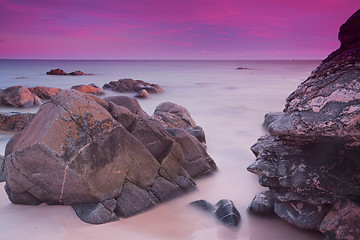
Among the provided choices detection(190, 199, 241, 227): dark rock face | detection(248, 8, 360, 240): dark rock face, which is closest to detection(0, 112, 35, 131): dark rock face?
detection(190, 199, 241, 227): dark rock face

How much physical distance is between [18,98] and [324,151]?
1714cm

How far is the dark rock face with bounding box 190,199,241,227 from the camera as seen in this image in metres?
5.43

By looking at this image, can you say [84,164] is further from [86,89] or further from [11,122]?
[86,89]

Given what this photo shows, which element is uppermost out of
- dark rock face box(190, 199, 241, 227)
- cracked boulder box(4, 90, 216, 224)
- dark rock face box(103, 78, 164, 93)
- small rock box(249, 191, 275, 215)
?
cracked boulder box(4, 90, 216, 224)

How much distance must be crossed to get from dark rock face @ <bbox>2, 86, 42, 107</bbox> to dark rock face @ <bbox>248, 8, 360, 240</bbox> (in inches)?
629

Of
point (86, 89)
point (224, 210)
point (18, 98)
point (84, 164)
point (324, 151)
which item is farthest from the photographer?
point (86, 89)

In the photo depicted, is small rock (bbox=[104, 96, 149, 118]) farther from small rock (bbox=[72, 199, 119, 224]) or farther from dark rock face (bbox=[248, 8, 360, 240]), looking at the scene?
dark rock face (bbox=[248, 8, 360, 240])

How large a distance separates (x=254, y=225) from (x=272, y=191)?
70 centimetres

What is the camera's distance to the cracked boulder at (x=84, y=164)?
5.21 m

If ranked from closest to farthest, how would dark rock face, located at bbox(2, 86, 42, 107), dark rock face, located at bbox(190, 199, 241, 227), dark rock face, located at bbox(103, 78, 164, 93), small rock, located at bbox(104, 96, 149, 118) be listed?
dark rock face, located at bbox(190, 199, 241, 227) → small rock, located at bbox(104, 96, 149, 118) → dark rock face, located at bbox(2, 86, 42, 107) → dark rock face, located at bbox(103, 78, 164, 93)

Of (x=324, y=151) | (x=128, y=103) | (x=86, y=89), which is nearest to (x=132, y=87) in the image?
(x=86, y=89)

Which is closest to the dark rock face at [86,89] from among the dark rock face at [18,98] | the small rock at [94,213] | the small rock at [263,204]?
the dark rock face at [18,98]

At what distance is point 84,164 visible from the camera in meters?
5.31

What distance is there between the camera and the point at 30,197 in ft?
18.3
